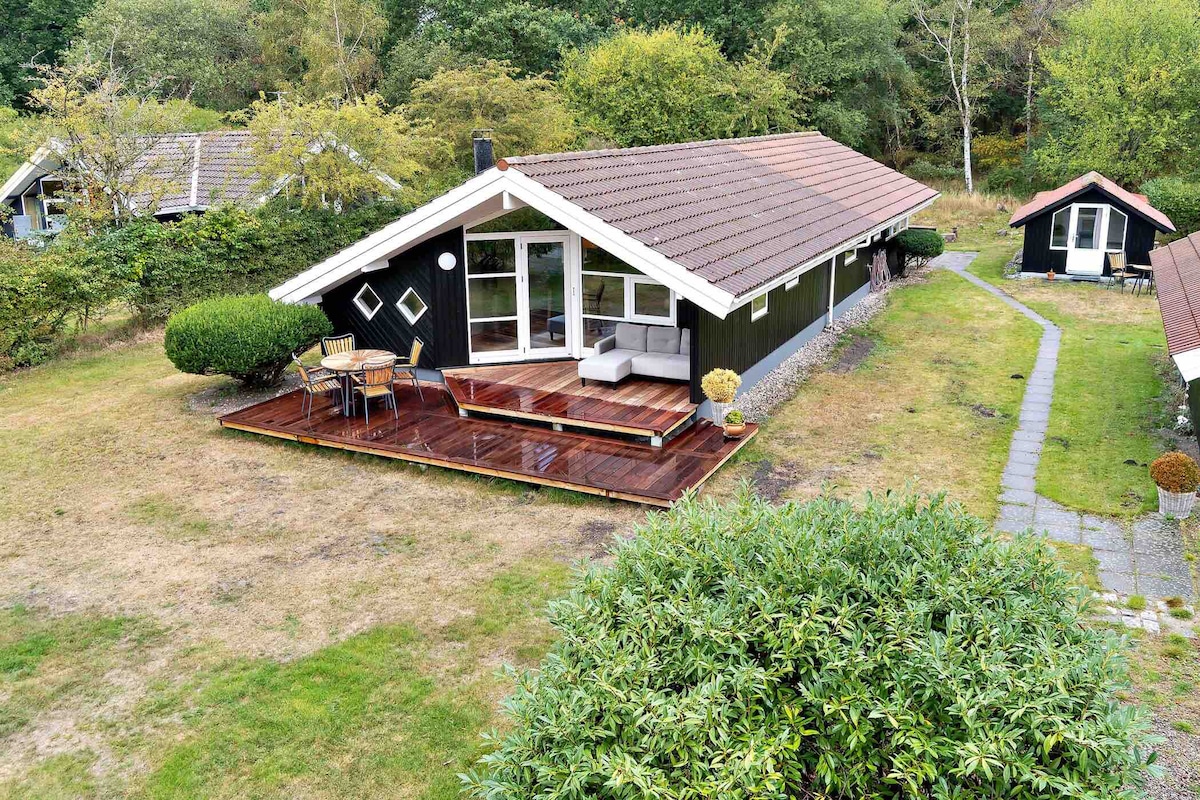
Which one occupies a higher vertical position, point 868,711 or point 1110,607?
point 868,711

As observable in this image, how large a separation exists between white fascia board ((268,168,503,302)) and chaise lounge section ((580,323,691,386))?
271cm

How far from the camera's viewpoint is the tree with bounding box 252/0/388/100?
35250 millimetres

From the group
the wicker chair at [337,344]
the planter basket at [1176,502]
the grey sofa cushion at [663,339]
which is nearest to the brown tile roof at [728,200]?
the grey sofa cushion at [663,339]

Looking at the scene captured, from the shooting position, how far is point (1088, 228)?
22.2 metres

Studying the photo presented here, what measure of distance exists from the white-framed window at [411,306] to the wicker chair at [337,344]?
34.9 inches

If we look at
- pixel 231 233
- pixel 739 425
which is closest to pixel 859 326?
pixel 739 425

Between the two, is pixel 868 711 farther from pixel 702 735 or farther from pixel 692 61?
pixel 692 61

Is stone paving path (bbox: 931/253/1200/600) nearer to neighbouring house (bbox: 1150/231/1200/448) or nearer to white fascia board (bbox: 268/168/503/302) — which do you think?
neighbouring house (bbox: 1150/231/1200/448)

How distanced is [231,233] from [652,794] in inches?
669

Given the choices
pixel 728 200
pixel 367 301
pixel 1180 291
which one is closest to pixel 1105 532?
pixel 1180 291

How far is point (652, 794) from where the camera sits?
153 inches

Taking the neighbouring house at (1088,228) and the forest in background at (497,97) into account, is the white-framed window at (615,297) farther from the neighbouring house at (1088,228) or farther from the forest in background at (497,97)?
the neighbouring house at (1088,228)

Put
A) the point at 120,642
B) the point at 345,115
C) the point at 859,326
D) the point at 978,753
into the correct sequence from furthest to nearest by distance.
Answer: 1. the point at 345,115
2. the point at 859,326
3. the point at 120,642
4. the point at 978,753

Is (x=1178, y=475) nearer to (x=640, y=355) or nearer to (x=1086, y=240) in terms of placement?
(x=640, y=355)
